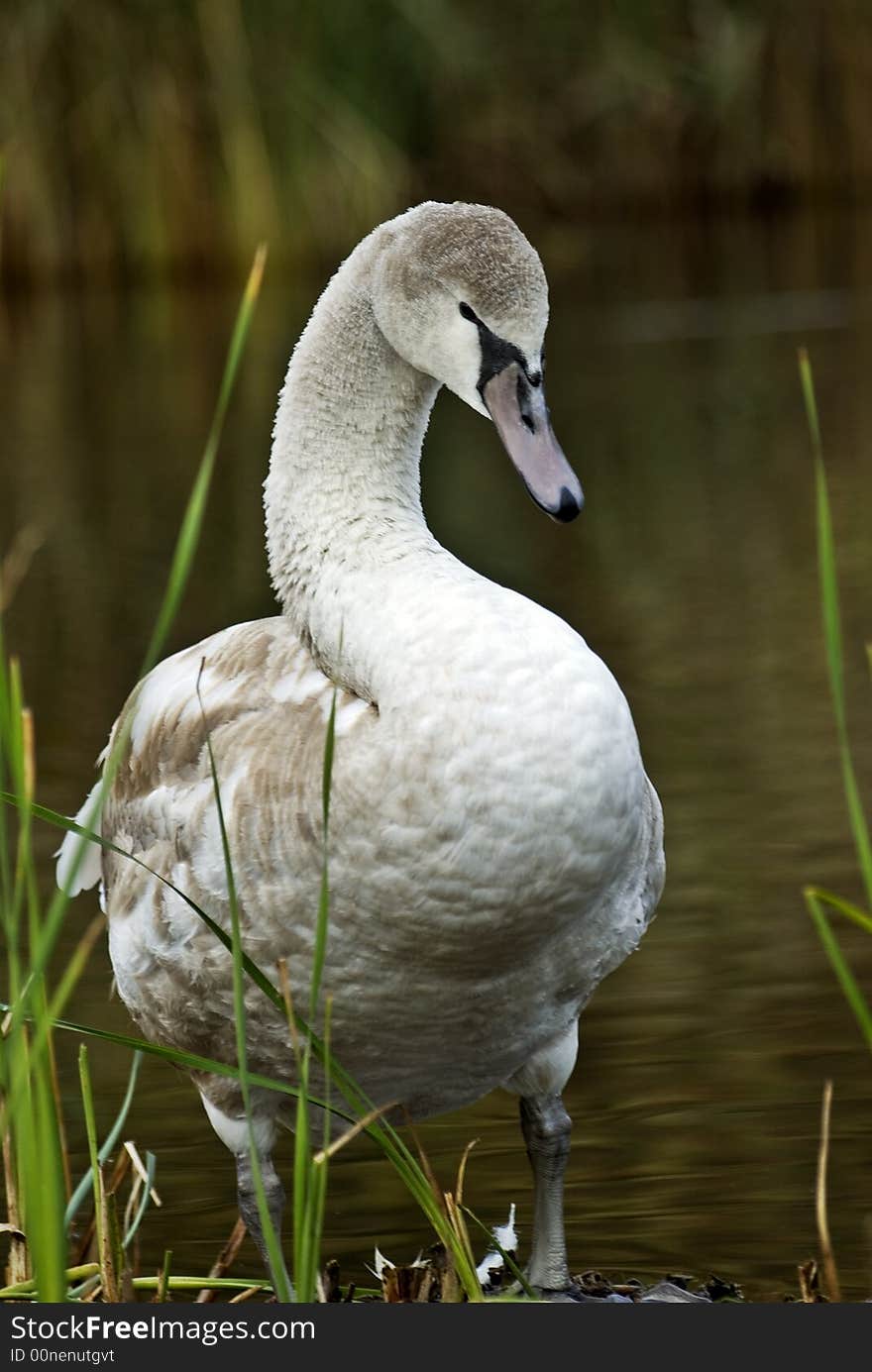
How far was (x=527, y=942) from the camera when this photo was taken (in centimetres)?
312

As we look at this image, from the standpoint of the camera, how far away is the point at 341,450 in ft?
11.4

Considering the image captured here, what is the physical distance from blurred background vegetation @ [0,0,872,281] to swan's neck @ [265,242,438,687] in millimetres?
12329

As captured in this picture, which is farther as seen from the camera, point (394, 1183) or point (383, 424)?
point (394, 1183)

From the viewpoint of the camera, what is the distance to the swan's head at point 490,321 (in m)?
3.16

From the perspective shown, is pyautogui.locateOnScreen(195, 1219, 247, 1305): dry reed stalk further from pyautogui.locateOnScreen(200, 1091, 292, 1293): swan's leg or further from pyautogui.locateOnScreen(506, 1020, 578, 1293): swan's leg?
pyautogui.locateOnScreen(506, 1020, 578, 1293): swan's leg

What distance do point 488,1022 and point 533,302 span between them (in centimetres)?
99

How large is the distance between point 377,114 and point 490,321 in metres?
15.3

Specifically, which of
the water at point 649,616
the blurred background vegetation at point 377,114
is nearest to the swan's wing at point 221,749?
the water at point 649,616

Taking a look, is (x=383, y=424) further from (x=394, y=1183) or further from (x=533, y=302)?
(x=394, y=1183)

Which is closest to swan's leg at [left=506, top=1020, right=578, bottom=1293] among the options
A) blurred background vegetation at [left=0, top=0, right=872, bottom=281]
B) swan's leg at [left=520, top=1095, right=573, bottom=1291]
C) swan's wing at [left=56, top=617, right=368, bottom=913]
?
swan's leg at [left=520, top=1095, right=573, bottom=1291]

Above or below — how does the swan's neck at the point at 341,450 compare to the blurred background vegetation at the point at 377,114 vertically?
below

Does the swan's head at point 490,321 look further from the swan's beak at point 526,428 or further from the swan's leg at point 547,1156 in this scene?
the swan's leg at point 547,1156

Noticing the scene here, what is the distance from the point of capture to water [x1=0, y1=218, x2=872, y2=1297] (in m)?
4.02

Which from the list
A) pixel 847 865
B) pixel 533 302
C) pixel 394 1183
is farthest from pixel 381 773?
pixel 847 865
